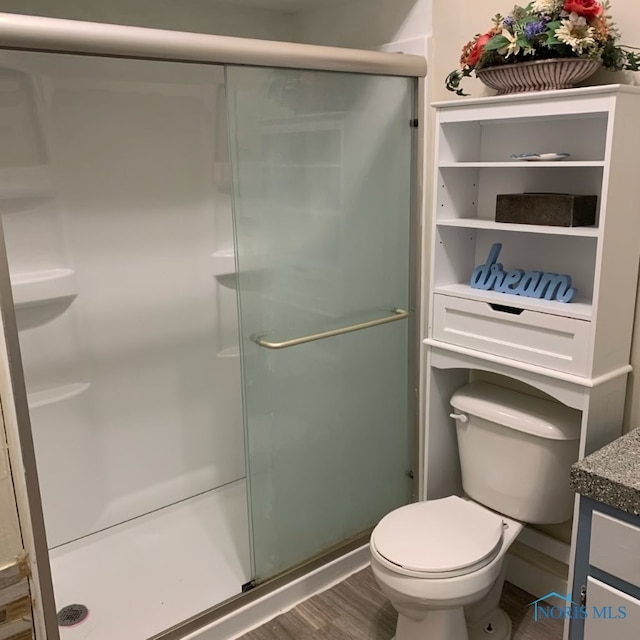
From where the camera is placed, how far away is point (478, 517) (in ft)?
6.27

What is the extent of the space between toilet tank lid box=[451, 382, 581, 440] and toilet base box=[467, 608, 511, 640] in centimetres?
65

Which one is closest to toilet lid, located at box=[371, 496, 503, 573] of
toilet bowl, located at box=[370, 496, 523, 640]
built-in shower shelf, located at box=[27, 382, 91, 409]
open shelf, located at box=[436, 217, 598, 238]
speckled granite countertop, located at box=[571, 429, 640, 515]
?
toilet bowl, located at box=[370, 496, 523, 640]

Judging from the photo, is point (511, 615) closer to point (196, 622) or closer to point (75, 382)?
point (196, 622)

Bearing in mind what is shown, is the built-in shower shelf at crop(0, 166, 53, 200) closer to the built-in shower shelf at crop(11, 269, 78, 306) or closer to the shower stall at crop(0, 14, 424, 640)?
the shower stall at crop(0, 14, 424, 640)

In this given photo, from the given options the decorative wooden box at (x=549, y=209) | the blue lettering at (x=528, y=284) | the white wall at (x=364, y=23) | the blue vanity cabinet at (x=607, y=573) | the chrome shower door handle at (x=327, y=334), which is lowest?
the blue vanity cabinet at (x=607, y=573)

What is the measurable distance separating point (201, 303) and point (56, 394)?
664 millimetres

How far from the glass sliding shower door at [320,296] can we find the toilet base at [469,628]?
0.52 m

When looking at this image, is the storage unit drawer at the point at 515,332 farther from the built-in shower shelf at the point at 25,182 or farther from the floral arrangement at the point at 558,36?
the built-in shower shelf at the point at 25,182

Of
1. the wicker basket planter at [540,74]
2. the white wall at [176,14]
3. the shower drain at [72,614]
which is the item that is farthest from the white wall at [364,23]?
the shower drain at [72,614]

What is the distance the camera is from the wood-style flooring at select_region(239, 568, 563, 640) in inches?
81.3

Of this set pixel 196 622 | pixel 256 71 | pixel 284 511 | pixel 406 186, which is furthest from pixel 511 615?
pixel 256 71

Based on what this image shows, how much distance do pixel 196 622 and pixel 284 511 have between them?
436 mm

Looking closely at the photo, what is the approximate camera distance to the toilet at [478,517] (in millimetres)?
1710

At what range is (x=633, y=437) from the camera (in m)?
1.65
